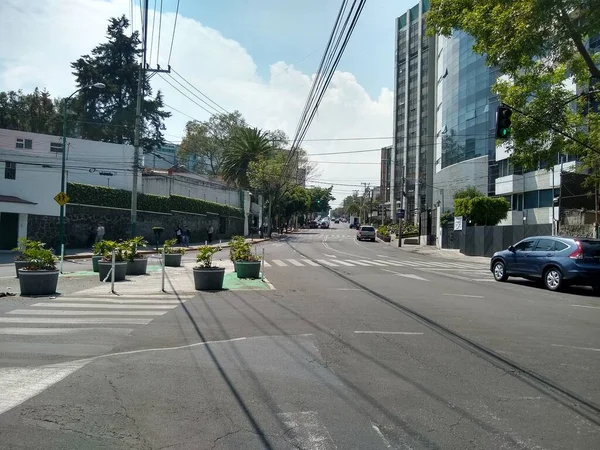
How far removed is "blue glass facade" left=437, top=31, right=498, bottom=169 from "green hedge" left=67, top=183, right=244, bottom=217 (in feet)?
85.3

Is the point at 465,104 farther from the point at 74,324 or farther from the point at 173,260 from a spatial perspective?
the point at 74,324

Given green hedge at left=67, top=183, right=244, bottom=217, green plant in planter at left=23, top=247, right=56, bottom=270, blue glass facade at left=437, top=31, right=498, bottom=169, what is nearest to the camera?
green plant in planter at left=23, top=247, right=56, bottom=270

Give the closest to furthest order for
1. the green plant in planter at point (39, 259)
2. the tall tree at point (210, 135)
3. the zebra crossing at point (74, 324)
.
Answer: the zebra crossing at point (74, 324) → the green plant in planter at point (39, 259) → the tall tree at point (210, 135)

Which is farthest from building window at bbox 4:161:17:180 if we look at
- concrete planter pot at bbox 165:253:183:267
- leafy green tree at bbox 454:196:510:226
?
leafy green tree at bbox 454:196:510:226

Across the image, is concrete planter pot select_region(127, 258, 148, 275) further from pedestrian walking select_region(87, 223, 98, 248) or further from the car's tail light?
pedestrian walking select_region(87, 223, 98, 248)

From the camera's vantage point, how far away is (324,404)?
510 centimetres

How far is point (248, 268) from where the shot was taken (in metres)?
16.5

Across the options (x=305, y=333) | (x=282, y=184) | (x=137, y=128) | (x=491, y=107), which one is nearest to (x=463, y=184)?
(x=491, y=107)

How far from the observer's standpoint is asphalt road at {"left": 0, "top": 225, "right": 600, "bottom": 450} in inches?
173

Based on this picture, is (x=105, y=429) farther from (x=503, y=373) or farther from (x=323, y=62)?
(x=323, y=62)

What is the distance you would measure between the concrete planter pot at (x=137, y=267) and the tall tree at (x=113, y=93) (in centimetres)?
4027

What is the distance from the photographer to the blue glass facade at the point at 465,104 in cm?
4922

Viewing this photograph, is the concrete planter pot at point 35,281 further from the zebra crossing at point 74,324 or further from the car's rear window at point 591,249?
the car's rear window at point 591,249

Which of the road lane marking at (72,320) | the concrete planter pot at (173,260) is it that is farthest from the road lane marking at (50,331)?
the concrete planter pot at (173,260)
